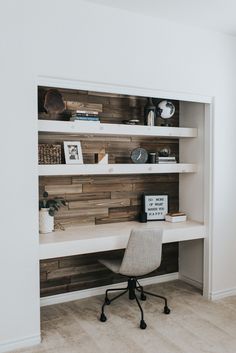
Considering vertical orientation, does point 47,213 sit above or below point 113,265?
above

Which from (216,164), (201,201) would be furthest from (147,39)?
(201,201)

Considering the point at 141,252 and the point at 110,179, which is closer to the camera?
the point at 141,252

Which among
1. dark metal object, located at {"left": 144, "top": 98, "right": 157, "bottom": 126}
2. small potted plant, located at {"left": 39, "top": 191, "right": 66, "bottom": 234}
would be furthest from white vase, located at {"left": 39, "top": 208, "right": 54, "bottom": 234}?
dark metal object, located at {"left": 144, "top": 98, "right": 157, "bottom": 126}

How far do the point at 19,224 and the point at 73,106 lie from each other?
1398 millimetres

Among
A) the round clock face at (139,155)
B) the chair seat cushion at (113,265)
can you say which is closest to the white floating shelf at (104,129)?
the round clock face at (139,155)

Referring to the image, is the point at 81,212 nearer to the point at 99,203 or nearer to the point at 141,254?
the point at 99,203

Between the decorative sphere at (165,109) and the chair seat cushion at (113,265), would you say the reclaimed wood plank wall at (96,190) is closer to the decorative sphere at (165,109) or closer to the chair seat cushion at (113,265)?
the decorative sphere at (165,109)

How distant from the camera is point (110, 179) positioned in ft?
12.9

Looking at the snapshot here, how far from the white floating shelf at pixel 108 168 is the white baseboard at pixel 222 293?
4.36 feet

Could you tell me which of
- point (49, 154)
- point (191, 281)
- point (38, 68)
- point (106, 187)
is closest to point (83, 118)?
point (49, 154)

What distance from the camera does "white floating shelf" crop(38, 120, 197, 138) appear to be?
3152 millimetres

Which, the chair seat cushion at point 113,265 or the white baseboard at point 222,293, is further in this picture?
the white baseboard at point 222,293

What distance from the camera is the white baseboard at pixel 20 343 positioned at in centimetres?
280

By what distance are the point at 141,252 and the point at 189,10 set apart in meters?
2.21
